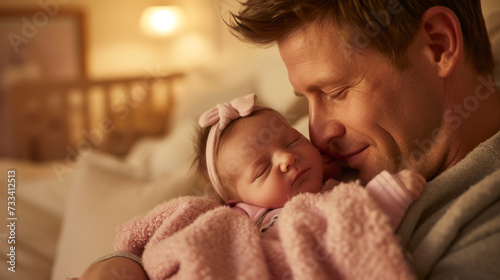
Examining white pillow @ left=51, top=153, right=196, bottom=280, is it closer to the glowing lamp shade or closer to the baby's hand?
the baby's hand

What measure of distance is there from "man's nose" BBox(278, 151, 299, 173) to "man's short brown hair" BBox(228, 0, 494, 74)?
0.25m

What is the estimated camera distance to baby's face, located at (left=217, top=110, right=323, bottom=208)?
0.91m

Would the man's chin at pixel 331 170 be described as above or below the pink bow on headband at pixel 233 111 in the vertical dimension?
below

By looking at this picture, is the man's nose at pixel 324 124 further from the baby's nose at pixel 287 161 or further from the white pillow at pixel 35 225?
the white pillow at pixel 35 225

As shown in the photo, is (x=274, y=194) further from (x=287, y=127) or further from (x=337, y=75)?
(x=337, y=75)

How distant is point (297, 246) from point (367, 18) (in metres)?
0.47

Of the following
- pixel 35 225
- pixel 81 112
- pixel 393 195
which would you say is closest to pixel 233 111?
pixel 393 195

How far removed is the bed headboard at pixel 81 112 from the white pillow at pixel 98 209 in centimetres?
207

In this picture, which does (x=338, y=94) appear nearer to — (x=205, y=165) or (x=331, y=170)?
(x=331, y=170)

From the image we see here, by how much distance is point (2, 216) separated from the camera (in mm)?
1437

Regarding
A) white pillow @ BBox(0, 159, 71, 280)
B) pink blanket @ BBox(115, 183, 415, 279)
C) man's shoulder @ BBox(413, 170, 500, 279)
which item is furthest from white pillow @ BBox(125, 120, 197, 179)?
man's shoulder @ BBox(413, 170, 500, 279)

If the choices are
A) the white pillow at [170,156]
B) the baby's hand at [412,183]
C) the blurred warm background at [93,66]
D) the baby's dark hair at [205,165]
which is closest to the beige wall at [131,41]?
the blurred warm background at [93,66]

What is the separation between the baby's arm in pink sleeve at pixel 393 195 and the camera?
2.41ft

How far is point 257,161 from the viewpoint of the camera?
93 cm
